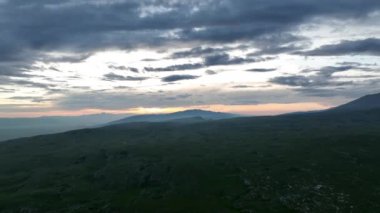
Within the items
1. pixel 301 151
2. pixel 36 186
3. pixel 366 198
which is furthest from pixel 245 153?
pixel 36 186

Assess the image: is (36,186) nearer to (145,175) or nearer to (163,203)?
(145,175)

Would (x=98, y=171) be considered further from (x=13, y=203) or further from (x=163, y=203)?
(x=163, y=203)

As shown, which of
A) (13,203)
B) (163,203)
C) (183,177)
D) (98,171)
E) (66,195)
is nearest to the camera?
(163,203)

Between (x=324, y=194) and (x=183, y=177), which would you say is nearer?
(x=324, y=194)

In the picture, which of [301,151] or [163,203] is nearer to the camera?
[163,203]

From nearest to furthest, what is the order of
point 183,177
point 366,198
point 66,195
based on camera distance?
1. point 366,198
2. point 66,195
3. point 183,177

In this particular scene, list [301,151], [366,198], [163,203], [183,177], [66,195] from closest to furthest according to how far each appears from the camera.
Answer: [366,198] → [163,203] → [66,195] → [183,177] → [301,151]

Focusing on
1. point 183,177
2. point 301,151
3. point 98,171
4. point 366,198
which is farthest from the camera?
point 301,151

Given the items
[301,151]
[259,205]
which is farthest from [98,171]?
[301,151]
